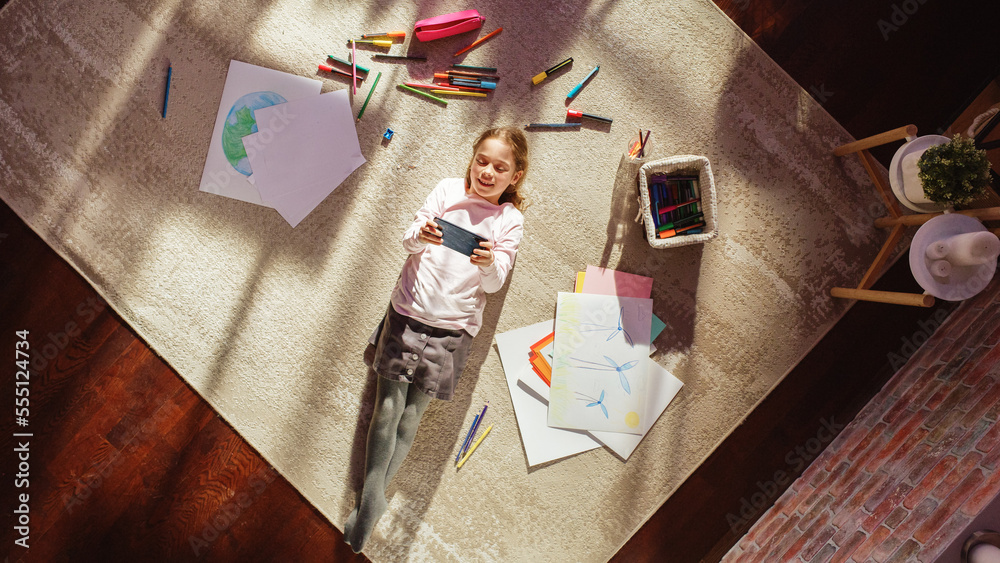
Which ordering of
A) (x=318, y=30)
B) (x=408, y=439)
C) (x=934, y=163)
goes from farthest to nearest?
(x=318, y=30), (x=408, y=439), (x=934, y=163)

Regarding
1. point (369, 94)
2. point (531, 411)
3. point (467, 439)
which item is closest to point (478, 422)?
point (467, 439)

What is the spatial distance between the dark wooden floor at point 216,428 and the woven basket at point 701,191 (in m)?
0.65

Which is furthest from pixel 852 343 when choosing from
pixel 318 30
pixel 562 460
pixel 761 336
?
pixel 318 30

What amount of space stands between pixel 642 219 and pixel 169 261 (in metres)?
1.66

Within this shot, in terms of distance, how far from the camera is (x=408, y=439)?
5.59 ft

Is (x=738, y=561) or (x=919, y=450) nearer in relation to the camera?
(x=919, y=450)

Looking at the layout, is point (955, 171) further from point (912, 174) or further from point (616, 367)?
point (616, 367)

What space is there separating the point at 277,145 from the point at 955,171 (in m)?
2.05

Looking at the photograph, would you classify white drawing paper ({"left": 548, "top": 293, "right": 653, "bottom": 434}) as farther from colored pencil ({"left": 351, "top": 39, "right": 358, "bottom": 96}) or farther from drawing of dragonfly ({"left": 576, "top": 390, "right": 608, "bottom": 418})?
colored pencil ({"left": 351, "top": 39, "right": 358, "bottom": 96})

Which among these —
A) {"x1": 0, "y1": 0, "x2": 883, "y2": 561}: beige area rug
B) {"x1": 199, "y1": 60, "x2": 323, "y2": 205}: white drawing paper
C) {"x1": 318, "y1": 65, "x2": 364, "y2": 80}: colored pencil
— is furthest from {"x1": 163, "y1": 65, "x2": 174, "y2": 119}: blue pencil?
{"x1": 318, "y1": 65, "x2": 364, "y2": 80}: colored pencil

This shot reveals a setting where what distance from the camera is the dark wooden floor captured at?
1766 mm

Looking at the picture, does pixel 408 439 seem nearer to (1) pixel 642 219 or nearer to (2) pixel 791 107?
(1) pixel 642 219

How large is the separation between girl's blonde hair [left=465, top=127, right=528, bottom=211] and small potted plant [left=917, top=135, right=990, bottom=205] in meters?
1.14

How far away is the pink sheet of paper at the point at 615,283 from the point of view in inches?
71.2
